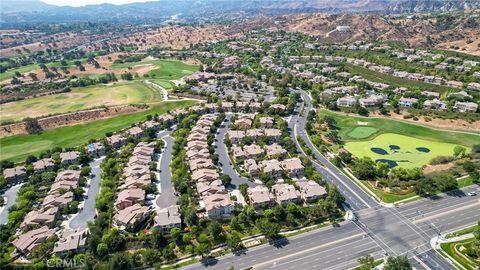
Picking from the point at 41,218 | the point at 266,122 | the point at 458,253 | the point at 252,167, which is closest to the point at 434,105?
the point at 266,122

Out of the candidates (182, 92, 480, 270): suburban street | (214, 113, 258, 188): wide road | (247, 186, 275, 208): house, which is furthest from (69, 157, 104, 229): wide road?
(247, 186, 275, 208): house

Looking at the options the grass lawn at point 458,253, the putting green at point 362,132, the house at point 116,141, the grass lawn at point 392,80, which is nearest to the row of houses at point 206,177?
the house at point 116,141

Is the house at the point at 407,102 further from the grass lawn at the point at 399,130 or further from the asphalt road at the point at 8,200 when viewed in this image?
the asphalt road at the point at 8,200

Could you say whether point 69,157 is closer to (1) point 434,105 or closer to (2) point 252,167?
(2) point 252,167

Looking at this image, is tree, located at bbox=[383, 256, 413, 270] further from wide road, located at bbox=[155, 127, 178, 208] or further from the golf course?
wide road, located at bbox=[155, 127, 178, 208]

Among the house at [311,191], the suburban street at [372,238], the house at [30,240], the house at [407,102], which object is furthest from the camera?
the house at [407,102]

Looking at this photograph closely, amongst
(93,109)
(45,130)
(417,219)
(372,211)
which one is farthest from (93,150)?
(417,219)
